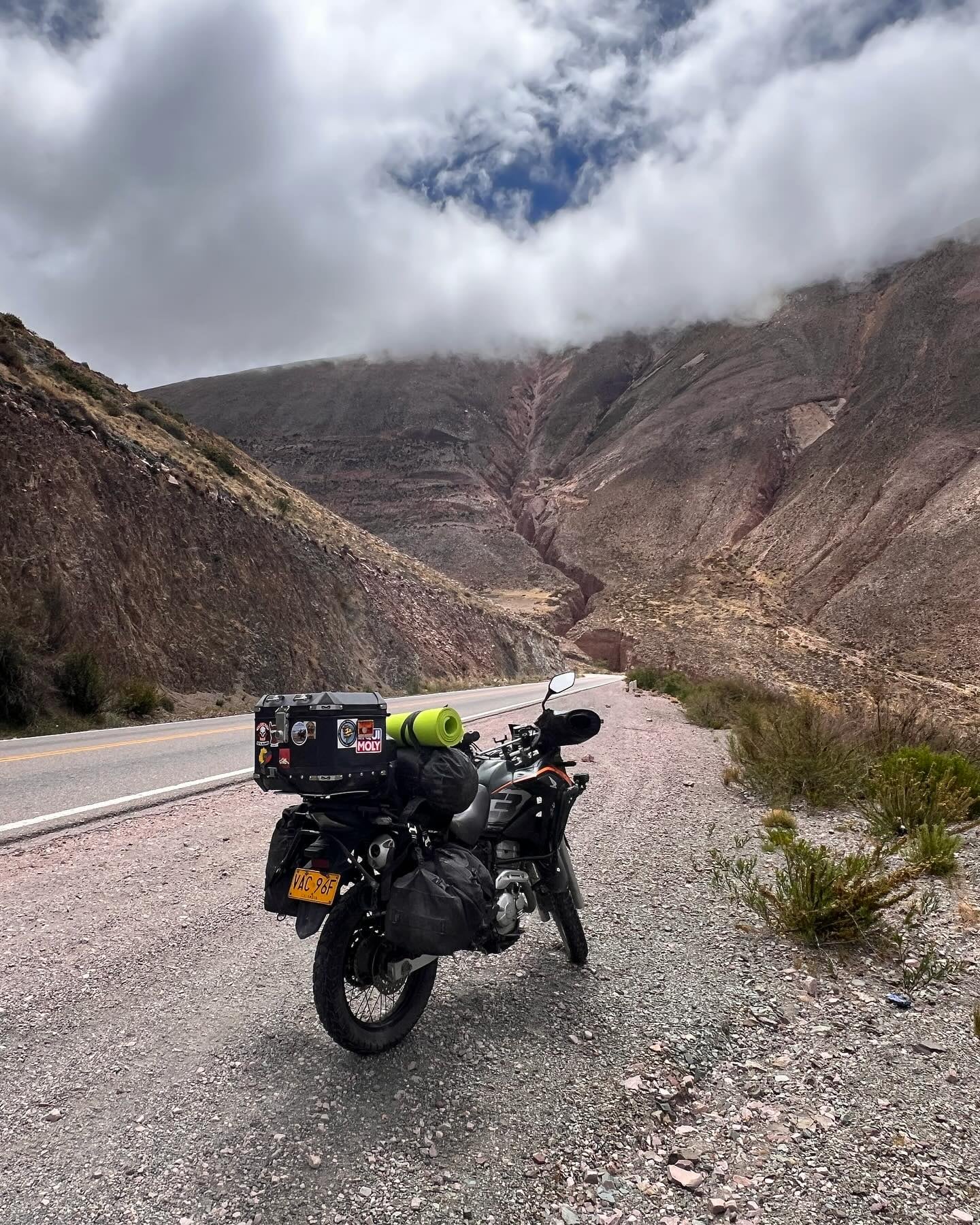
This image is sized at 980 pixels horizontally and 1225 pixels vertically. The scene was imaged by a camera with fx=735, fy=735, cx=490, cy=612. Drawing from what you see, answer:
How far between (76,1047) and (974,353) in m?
77.2

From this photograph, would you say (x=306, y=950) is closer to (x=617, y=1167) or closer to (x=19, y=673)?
(x=617, y=1167)

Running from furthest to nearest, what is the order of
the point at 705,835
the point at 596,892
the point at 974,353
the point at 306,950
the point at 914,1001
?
the point at 974,353
the point at 705,835
the point at 596,892
the point at 306,950
the point at 914,1001

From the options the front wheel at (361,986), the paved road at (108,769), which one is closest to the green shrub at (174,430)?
the paved road at (108,769)

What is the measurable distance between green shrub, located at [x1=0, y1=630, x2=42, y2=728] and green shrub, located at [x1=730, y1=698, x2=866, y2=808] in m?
12.4

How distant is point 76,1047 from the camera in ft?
9.48

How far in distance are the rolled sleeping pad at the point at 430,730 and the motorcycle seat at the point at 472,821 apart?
0.32 m

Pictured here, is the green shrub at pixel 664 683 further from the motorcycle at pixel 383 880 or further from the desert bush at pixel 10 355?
the desert bush at pixel 10 355

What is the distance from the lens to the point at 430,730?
3.07 metres

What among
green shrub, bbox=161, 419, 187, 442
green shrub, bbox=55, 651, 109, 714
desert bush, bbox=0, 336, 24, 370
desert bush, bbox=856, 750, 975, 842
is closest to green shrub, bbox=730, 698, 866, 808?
desert bush, bbox=856, 750, 975, 842

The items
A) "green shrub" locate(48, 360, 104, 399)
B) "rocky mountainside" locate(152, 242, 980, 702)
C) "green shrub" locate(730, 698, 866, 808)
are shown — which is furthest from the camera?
"rocky mountainside" locate(152, 242, 980, 702)

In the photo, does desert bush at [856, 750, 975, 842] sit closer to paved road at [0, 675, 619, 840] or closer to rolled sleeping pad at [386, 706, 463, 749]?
rolled sleeping pad at [386, 706, 463, 749]

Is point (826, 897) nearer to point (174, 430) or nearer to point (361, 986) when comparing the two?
A: point (361, 986)

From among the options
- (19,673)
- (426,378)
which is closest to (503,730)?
(19,673)

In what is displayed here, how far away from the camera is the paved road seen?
6410 millimetres
